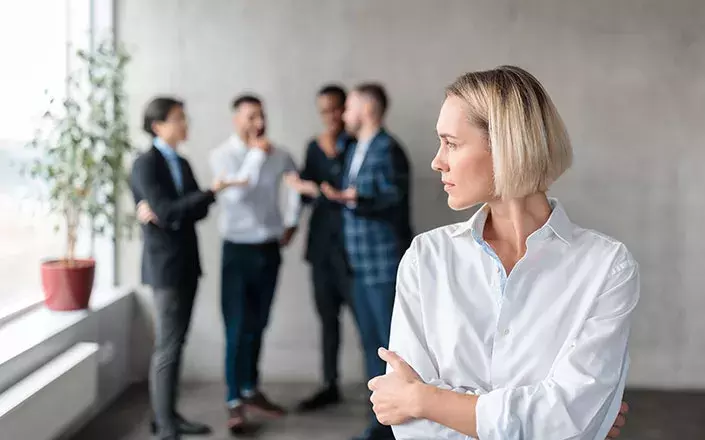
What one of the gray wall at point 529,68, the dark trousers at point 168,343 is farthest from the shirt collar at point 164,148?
the gray wall at point 529,68

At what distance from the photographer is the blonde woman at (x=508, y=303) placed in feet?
3.91

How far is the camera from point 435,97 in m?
4.25

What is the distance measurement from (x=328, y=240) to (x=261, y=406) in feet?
3.20

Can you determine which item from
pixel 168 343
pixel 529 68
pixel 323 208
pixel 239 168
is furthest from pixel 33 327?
pixel 529 68

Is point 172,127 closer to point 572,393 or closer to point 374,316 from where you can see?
point 374,316

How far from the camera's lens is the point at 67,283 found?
3.40 m

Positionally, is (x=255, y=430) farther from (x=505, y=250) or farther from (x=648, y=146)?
(x=648, y=146)

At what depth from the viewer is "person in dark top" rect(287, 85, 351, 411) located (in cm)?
386

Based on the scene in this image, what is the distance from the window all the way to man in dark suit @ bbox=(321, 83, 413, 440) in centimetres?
144

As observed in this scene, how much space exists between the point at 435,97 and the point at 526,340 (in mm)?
3151

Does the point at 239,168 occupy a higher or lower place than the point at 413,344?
higher

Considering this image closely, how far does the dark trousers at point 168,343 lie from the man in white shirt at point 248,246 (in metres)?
0.39

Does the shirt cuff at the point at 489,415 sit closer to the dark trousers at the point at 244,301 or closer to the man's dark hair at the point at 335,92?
the dark trousers at the point at 244,301

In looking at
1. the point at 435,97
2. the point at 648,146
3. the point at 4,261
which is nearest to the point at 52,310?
the point at 4,261
